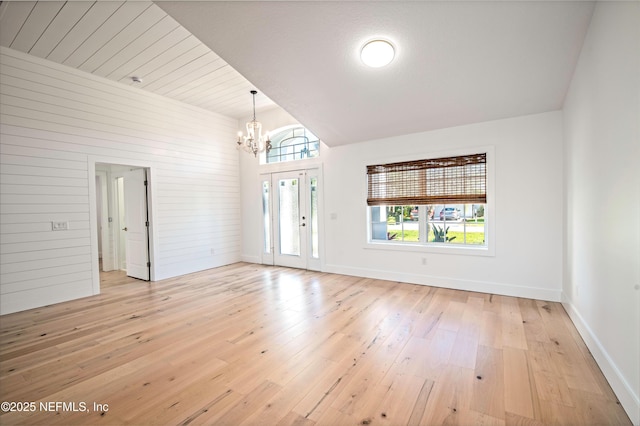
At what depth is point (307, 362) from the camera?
2.37m

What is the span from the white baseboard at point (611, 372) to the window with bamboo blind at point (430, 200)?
5.73 ft

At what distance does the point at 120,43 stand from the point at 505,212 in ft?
18.3

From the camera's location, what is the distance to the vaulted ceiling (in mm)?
2527

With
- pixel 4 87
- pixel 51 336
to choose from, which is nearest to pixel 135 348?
pixel 51 336

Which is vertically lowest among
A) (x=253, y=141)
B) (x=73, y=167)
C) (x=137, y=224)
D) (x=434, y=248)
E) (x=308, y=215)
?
(x=434, y=248)

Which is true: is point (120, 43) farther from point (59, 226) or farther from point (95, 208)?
point (59, 226)

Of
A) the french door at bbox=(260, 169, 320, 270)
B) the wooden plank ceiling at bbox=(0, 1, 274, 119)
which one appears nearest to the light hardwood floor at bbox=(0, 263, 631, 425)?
the french door at bbox=(260, 169, 320, 270)

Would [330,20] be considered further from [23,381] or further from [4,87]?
[4,87]

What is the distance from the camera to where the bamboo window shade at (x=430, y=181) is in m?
4.13

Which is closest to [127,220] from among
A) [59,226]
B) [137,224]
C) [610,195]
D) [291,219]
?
[137,224]

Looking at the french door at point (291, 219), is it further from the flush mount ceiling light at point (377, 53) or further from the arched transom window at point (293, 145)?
the flush mount ceiling light at point (377, 53)

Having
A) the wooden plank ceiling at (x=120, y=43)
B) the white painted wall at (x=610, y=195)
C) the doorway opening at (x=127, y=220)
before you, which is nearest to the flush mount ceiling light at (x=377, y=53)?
the white painted wall at (x=610, y=195)

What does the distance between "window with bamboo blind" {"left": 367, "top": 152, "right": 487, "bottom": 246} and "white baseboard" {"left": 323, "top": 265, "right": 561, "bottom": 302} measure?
0.58m

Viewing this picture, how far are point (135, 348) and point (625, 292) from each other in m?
3.86
